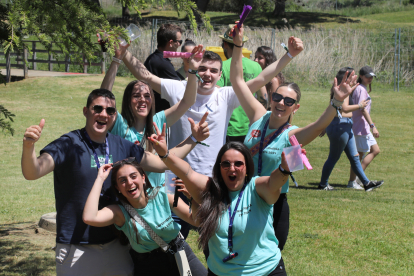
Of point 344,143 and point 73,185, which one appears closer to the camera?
point 73,185

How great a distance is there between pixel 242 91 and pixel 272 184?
131cm

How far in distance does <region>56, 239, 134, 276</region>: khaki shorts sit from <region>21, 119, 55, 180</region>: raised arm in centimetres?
53

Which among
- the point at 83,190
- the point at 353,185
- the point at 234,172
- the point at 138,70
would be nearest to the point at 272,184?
the point at 234,172

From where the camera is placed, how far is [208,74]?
166 inches

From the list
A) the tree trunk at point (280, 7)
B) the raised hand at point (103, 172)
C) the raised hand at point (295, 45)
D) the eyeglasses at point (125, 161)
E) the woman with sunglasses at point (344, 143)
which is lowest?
the woman with sunglasses at point (344, 143)

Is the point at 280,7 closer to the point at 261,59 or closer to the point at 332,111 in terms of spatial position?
the point at 261,59

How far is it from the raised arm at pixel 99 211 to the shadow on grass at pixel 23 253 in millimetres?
1856

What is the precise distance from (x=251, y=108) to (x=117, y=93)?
14513mm

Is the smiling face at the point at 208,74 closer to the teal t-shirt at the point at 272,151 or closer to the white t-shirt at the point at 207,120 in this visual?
the white t-shirt at the point at 207,120

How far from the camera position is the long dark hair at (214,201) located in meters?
2.79

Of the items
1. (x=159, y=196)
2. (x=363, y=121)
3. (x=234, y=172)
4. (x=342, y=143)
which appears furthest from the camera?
(x=363, y=121)

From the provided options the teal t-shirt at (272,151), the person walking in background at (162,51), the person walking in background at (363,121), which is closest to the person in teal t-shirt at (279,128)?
the teal t-shirt at (272,151)

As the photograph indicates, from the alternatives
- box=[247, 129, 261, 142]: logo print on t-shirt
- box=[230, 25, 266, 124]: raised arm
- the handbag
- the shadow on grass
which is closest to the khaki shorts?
the handbag

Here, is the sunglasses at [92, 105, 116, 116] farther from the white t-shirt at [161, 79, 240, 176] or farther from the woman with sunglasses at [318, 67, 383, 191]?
the woman with sunglasses at [318, 67, 383, 191]
